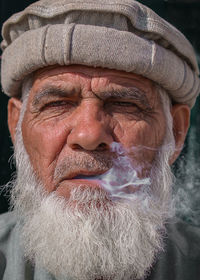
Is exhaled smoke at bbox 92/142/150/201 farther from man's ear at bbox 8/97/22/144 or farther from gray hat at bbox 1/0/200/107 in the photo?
man's ear at bbox 8/97/22/144

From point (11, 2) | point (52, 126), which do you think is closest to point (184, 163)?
point (52, 126)

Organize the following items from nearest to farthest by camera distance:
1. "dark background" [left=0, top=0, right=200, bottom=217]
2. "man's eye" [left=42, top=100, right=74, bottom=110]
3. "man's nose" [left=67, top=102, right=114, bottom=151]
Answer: "man's nose" [left=67, top=102, right=114, bottom=151]
"man's eye" [left=42, top=100, right=74, bottom=110]
"dark background" [left=0, top=0, right=200, bottom=217]

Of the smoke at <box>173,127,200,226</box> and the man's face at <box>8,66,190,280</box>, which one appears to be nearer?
the man's face at <box>8,66,190,280</box>

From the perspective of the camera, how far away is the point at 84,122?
5.68ft

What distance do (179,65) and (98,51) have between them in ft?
1.86

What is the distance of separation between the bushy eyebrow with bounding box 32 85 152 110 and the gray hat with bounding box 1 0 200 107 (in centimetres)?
11

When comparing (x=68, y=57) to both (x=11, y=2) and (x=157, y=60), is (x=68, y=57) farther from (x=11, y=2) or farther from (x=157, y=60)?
(x=11, y=2)

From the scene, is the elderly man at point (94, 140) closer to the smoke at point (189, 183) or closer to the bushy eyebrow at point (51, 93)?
the bushy eyebrow at point (51, 93)

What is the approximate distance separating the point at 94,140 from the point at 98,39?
21.7 inches

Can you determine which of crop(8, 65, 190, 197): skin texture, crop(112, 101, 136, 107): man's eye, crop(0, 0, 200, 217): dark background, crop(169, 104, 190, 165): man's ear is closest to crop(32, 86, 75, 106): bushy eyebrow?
crop(8, 65, 190, 197): skin texture

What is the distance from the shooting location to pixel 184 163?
2.89 m

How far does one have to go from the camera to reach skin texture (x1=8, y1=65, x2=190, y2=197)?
1697 mm

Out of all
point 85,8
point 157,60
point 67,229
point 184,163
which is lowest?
point 67,229

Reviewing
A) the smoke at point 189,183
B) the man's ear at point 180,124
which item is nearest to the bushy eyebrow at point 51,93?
the man's ear at point 180,124
